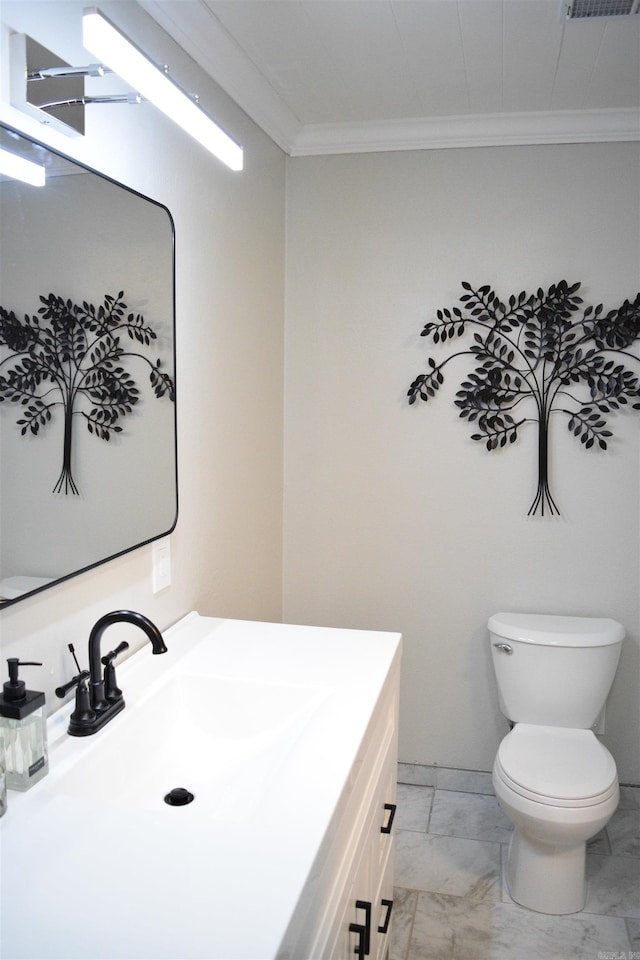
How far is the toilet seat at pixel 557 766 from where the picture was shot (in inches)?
87.0

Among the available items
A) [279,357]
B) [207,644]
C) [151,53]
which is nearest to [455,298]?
[279,357]

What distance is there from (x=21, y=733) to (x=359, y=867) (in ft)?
2.24

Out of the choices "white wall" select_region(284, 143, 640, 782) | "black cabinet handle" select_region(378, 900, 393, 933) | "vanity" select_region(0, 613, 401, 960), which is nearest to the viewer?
"vanity" select_region(0, 613, 401, 960)

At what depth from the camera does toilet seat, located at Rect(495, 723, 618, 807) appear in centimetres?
221

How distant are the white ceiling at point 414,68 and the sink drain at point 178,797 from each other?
1661mm

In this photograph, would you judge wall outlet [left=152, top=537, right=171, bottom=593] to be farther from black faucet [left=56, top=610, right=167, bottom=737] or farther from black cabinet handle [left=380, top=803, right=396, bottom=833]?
black cabinet handle [left=380, top=803, right=396, bottom=833]

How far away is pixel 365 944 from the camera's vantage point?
1.43 metres

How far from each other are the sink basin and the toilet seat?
978 millimetres

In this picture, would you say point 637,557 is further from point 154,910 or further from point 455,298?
point 154,910

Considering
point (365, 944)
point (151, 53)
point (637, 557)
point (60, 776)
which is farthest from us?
point (637, 557)

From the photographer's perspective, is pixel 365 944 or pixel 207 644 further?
pixel 207 644

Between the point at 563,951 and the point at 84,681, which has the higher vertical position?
the point at 84,681

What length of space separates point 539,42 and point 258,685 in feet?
5.95

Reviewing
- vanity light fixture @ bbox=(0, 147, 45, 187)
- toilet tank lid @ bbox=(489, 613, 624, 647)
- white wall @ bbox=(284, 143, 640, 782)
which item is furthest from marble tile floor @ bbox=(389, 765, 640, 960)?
vanity light fixture @ bbox=(0, 147, 45, 187)
